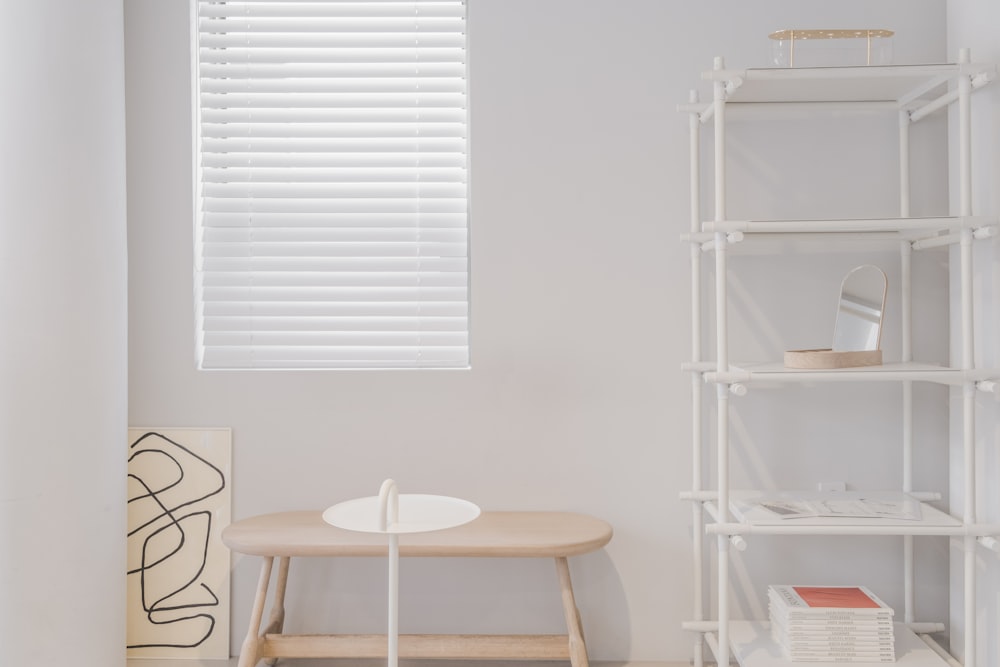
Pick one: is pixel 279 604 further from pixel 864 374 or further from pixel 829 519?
pixel 864 374

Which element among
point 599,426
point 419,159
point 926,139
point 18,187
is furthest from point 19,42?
point 926,139

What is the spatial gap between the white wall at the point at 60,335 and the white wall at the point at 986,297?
2301mm

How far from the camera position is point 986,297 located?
204 cm

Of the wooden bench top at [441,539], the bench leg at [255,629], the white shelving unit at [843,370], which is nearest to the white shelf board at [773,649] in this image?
the white shelving unit at [843,370]

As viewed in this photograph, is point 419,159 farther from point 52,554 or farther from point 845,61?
point 52,554

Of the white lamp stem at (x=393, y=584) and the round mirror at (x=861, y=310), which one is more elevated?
the round mirror at (x=861, y=310)

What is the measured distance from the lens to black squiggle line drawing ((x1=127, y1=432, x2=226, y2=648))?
7.73 ft

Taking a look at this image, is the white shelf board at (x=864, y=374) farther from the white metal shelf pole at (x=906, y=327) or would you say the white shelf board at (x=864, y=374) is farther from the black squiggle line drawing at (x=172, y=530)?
the black squiggle line drawing at (x=172, y=530)

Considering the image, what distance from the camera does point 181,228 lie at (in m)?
2.37

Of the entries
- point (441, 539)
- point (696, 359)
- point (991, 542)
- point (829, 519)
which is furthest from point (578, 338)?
point (991, 542)

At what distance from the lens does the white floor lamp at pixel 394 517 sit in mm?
1379

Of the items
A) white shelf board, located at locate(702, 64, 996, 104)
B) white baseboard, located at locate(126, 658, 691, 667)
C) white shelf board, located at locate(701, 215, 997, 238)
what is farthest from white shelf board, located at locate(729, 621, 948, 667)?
white shelf board, located at locate(702, 64, 996, 104)

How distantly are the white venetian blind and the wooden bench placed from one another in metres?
0.53

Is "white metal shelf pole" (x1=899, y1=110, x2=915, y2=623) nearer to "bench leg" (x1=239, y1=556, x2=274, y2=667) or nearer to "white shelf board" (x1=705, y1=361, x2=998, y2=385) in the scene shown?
"white shelf board" (x1=705, y1=361, x2=998, y2=385)
